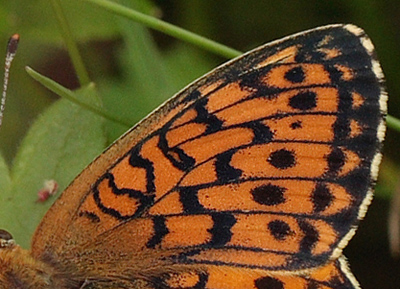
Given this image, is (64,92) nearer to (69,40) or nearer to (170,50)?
(69,40)

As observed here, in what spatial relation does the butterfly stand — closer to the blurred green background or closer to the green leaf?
the green leaf

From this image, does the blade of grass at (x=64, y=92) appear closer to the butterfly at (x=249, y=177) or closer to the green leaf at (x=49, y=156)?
the green leaf at (x=49, y=156)

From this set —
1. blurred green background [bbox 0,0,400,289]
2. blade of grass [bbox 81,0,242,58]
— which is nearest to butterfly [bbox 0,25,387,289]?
blade of grass [bbox 81,0,242,58]

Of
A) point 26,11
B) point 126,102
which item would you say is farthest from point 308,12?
point 26,11

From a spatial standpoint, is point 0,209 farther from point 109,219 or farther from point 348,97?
point 348,97

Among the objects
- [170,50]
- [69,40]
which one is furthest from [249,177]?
[170,50]

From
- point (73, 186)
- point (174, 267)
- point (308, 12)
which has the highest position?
point (308, 12)
